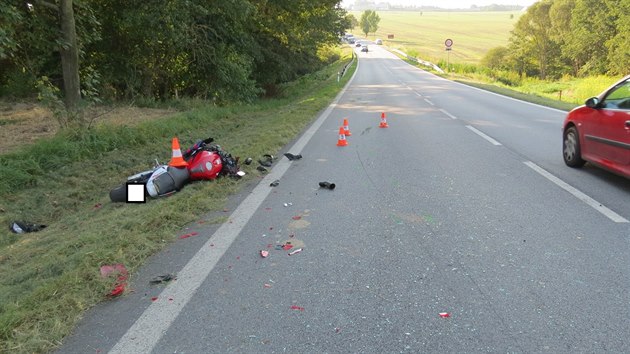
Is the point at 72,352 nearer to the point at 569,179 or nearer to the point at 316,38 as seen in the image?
the point at 569,179

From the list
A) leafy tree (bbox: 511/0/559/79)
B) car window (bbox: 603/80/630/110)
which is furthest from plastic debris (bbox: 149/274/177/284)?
leafy tree (bbox: 511/0/559/79)

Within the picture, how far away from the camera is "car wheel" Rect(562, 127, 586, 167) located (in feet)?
22.4

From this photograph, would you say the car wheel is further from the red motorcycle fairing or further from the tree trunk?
the tree trunk

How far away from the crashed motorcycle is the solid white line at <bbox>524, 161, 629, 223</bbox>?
14.2 feet

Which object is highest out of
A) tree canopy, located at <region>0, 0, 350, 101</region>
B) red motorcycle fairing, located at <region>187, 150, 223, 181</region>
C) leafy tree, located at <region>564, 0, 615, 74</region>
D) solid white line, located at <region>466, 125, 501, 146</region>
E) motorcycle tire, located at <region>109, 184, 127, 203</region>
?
leafy tree, located at <region>564, 0, 615, 74</region>

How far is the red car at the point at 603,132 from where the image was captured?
5.63m

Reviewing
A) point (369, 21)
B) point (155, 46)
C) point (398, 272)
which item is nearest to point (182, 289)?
point (398, 272)

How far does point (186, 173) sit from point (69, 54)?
6.41 m

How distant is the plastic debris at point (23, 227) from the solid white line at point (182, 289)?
2660mm

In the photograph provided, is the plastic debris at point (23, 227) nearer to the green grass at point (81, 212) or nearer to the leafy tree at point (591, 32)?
the green grass at point (81, 212)

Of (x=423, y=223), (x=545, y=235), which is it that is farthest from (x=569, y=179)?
(x=423, y=223)

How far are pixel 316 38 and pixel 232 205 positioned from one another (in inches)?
832

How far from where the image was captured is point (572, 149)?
22.8ft

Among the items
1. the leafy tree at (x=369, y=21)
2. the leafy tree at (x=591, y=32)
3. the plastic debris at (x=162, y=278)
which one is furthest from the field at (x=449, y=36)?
the plastic debris at (x=162, y=278)
